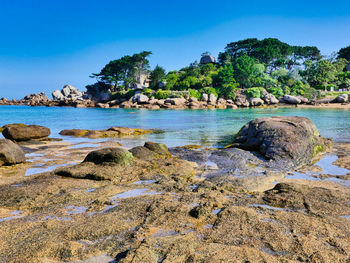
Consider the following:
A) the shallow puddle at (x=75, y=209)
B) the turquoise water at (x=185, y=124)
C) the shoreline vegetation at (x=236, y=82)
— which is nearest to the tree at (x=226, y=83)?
the shoreline vegetation at (x=236, y=82)

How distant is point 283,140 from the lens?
8.24 m

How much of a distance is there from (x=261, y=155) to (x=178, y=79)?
59.2 metres

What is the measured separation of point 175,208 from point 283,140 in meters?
5.79

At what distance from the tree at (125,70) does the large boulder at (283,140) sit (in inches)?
2619

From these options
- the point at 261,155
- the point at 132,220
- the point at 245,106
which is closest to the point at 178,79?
the point at 245,106

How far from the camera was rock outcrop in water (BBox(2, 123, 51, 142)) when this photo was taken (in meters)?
11.7

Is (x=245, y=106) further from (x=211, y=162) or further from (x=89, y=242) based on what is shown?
(x=89, y=242)

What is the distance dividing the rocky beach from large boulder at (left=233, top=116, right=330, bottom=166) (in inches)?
2.7

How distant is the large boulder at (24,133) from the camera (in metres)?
11.7

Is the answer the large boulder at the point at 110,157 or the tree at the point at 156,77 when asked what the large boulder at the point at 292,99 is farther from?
the large boulder at the point at 110,157

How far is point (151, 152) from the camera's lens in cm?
797

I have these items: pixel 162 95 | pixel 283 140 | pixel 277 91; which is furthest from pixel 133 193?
pixel 277 91

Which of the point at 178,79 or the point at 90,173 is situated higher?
the point at 178,79

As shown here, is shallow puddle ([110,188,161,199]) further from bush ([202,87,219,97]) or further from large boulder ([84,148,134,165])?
bush ([202,87,219,97])
